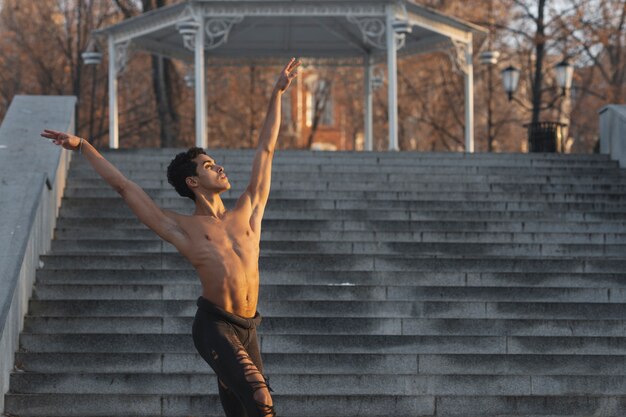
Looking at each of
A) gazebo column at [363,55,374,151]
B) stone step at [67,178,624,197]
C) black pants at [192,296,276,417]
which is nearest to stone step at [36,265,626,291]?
stone step at [67,178,624,197]

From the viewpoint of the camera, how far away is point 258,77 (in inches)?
1561

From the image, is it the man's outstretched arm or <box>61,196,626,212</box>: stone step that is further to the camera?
<box>61,196,626,212</box>: stone step

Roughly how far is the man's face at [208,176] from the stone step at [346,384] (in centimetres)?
336

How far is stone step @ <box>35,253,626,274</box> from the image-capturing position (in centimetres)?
1171

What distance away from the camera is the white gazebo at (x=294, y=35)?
67.8 feet

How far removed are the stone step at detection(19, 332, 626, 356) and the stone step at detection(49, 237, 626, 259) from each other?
1.88m

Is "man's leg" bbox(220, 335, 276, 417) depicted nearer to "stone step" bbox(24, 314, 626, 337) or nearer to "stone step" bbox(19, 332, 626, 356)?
"stone step" bbox(19, 332, 626, 356)

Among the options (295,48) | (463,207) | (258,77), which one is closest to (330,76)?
(258,77)

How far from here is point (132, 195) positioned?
673cm

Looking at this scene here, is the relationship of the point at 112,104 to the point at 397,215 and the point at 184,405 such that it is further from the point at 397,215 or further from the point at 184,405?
the point at 184,405

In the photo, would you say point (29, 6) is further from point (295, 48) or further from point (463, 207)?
point (463, 207)

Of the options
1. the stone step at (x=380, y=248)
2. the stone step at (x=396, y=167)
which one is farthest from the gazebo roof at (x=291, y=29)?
the stone step at (x=380, y=248)

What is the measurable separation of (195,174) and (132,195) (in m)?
0.38

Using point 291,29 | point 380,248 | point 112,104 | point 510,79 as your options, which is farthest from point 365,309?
point 510,79
